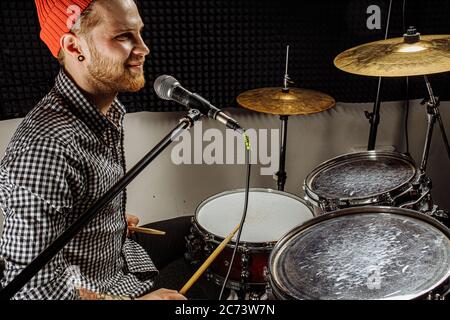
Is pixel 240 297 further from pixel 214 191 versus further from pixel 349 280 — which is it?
pixel 214 191

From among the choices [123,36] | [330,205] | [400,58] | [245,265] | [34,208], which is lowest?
[245,265]

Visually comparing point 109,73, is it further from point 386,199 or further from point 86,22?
point 386,199

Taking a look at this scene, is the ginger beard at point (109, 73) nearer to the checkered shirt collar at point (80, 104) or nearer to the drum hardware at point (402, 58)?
the checkered shirt collar at point (80, 104)

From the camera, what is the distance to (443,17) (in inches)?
99.3

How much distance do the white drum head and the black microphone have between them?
0.65 meters

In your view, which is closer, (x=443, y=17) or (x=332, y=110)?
(x=443, y=17)

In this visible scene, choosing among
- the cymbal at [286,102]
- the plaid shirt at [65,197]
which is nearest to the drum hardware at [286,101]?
the cymbal at [286,102]

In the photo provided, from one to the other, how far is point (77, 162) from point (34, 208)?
19 centimetres

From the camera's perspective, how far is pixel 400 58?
1695mm

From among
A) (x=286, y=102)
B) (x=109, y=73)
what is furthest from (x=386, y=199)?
(x=109, y=73)
